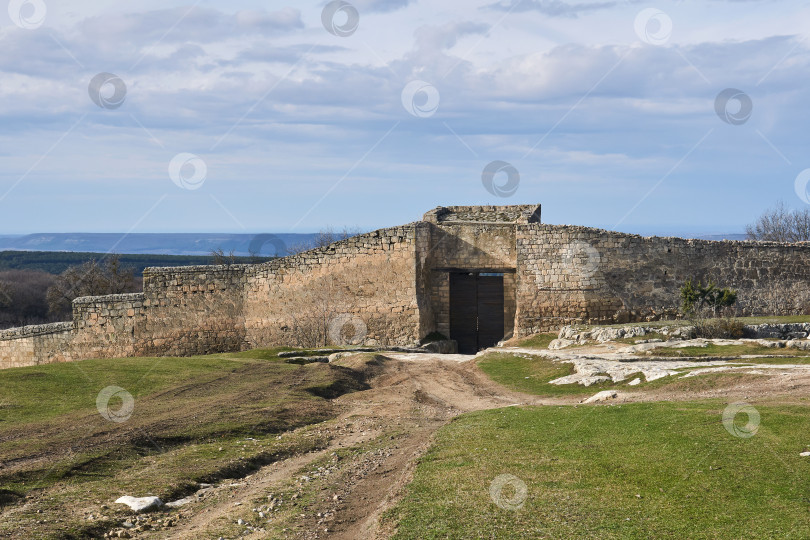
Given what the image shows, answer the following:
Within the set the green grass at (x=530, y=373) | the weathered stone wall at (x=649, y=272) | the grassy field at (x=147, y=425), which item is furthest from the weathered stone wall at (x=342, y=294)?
the grassy field at (x=147, y=425)

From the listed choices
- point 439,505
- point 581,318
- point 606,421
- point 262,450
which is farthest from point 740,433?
point 581,318

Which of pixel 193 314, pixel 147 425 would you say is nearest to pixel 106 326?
pixel 193 314

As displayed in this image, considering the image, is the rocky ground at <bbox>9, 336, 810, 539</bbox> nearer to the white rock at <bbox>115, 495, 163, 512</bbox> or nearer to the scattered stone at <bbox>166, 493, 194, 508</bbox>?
the scattered stone at <bbox>166, 493, 194, 508</bbox>

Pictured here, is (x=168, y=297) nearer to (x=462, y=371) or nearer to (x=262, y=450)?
(x=462, y=371)

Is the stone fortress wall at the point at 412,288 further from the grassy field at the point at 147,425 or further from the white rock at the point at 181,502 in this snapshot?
the white rock at the point at 181,502

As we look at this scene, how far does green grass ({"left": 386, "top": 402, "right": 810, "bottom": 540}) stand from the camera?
885cm

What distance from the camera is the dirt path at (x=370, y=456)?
1034 centimetres

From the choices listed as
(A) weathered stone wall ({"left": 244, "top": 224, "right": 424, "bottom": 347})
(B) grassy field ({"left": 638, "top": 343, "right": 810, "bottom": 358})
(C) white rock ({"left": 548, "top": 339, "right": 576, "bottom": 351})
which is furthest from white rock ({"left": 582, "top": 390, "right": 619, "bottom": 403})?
(A) weathered stone wall ({"left": 244, "top": 224, "right": 424, "bottom": 347})

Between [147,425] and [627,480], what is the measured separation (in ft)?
28.6

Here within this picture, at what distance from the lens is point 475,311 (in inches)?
1190

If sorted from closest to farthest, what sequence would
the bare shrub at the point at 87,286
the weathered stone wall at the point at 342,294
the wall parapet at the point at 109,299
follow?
1. the weathered stone wall at the point at 342,294
2. the wall parapet at the point at 109,299
3. the bare shrub at the point at 87,286

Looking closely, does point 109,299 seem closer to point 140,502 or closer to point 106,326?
point 106,326

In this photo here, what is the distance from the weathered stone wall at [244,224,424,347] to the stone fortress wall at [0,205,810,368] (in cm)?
4

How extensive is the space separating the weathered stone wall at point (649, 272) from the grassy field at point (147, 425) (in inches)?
372
